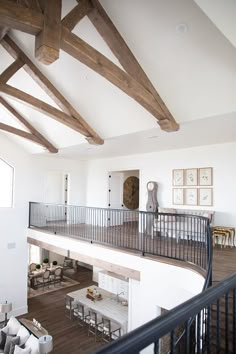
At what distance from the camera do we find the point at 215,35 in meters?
3.43

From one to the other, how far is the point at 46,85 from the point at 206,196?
5.06 metres

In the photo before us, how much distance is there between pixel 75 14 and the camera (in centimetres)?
360

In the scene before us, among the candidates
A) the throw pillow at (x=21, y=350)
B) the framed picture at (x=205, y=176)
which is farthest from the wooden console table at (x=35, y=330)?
the framed picture at (x=205, y=176)

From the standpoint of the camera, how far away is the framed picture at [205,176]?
7078 millimetres

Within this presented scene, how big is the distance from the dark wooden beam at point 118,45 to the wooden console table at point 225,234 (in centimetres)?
352

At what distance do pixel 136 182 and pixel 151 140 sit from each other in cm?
520

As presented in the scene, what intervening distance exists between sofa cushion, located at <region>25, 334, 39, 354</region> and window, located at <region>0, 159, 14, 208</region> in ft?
14.6

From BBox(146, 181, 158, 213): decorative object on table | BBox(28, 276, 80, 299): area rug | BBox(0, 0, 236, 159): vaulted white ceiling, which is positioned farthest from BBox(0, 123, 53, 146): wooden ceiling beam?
BBox(28, 276, 80, 299): area rug

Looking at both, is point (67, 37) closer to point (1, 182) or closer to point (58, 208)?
point (1, 182)

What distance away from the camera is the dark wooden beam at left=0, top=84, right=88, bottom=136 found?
5184 mm

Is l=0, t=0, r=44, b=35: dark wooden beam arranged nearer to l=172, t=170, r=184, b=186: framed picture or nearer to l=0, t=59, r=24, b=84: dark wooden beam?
l=0, t=59, r=24, b=84: dark wooden beam

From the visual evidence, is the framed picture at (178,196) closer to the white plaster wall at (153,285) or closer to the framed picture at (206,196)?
the framed picture at (206,196)

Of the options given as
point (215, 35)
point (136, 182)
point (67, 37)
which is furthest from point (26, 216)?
point (215, 35)

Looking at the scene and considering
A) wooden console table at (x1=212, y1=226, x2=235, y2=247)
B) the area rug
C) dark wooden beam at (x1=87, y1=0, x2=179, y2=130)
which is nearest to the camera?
dark wooden beam at (x1=87, y1=0, x2=179, y2=130)
